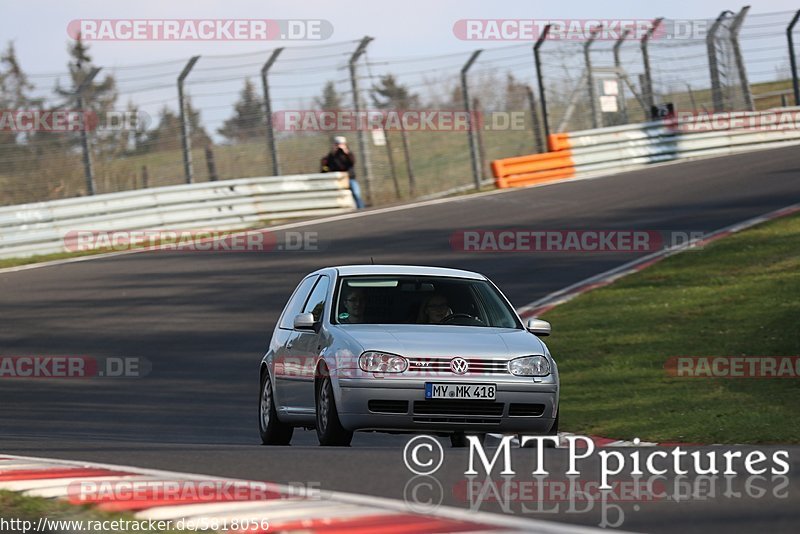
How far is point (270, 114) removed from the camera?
90.7ft

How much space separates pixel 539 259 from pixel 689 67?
14.1 metres

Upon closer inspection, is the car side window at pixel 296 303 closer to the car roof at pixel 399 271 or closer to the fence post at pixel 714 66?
the car roof at pixel 399 271

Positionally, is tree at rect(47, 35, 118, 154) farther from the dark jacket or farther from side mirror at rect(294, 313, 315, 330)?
side mirror at rect(294, 313, 315, 330)

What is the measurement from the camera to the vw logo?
9.24 metres

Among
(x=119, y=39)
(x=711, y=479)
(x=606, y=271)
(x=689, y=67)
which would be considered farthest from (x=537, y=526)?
(x=689, y=67)

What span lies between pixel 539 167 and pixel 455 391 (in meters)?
20.5

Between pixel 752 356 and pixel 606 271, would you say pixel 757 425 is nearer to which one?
pixel 752 356

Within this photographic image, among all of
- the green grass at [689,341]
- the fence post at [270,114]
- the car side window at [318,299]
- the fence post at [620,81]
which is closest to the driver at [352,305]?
the car side window at [318,299]

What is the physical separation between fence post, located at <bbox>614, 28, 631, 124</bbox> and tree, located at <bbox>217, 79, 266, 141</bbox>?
9.04 metres

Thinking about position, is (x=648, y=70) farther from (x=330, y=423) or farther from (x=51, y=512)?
(x=51, y=512)

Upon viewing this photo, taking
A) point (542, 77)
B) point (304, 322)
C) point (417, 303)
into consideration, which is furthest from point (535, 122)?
point (304, 322)

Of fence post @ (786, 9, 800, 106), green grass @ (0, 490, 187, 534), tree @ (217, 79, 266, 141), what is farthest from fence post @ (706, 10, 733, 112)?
green grass @ (0, 490, 187, 534)

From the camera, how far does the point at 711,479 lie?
7.09m

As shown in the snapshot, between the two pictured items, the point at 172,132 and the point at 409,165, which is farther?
the point at 409,165
